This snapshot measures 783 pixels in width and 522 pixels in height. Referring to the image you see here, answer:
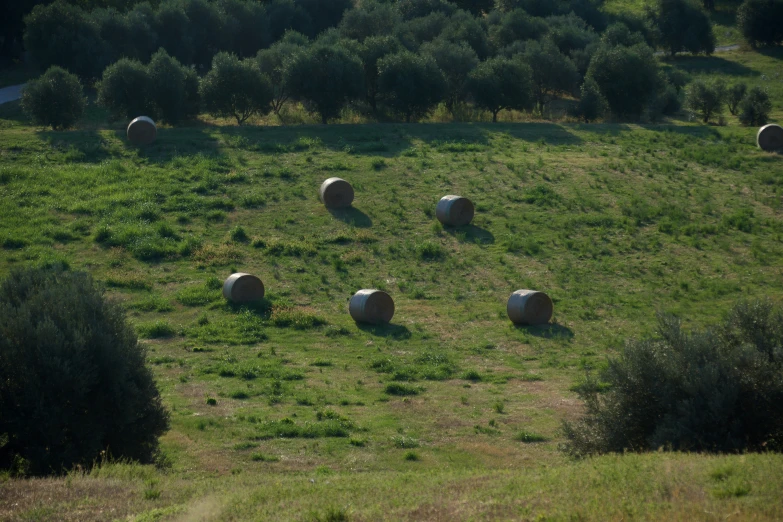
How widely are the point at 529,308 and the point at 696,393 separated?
1223 centimetres

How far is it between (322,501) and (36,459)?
5.27m

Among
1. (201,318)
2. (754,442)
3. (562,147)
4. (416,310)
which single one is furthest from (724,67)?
(754,442)

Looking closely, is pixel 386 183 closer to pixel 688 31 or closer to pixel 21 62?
pixel 21 62

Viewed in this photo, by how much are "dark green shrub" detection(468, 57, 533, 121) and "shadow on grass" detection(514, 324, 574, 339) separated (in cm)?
2709

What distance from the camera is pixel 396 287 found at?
27.6m

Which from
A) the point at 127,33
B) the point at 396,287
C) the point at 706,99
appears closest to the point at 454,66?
the point at 706,99

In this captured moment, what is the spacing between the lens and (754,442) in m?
12.0

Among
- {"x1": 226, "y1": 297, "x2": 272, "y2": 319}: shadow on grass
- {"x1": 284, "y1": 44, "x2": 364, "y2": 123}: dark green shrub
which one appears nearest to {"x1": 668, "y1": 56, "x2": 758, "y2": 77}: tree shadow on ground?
{"x1": 284, "y1": 44, "x2": 364, "y2": 123}: dark green shrub

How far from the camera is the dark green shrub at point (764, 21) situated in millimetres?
74688

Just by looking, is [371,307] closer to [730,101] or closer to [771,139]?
[771,139]

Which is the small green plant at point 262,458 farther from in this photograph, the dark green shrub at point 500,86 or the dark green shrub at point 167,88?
the dark green shrub at point 500,86

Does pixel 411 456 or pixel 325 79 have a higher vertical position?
pixel 325 79

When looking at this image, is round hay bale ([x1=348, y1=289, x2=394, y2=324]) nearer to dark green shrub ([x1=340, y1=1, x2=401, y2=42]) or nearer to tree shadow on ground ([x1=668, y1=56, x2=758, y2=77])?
dark green shrub ([x1=340, y1=1, x2=401, y2=42])

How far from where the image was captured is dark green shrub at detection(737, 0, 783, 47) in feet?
245
